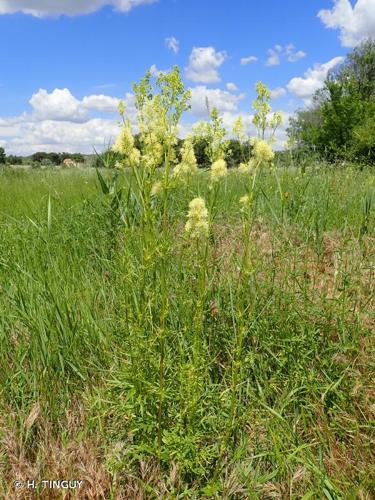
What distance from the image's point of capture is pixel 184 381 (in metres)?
1.57

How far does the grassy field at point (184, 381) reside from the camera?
5.06 ft

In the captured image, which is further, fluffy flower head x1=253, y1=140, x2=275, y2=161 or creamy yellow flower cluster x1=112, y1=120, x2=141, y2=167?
creamy yellow flower cluster x1=112, y1=120, x2=141, y2=167

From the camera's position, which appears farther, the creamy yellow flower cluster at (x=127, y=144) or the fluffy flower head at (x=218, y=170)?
the creamy yellow flower cluster at (x=127, y=144)

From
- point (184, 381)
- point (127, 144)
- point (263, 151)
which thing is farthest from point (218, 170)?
point (184, 381)

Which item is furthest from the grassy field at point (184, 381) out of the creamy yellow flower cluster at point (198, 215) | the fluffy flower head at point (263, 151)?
the fluffy flower head at point (263, 151)

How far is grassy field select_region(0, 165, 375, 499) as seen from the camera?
5.06 ft

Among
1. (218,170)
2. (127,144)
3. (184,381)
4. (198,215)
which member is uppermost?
(127,144)

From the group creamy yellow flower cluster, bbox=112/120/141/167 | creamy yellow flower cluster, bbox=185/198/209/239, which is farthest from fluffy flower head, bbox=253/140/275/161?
creamy yellow flower cluster, bbox=112/120/141/167

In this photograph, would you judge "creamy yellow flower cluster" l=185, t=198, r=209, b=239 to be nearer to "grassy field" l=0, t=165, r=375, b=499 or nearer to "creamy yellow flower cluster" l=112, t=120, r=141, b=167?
"grassy field" l=0, t=165, r=375, b=499

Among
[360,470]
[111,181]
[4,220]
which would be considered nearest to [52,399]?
[360,470]

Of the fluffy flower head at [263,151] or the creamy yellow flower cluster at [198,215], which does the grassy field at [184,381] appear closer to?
the creamy yellow flower cluster at [198,215]

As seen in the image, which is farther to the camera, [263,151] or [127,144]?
[127,144]

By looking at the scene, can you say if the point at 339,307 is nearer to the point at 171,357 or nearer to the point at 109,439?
the point at 171,357

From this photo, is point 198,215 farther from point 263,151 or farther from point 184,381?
point 184,381
